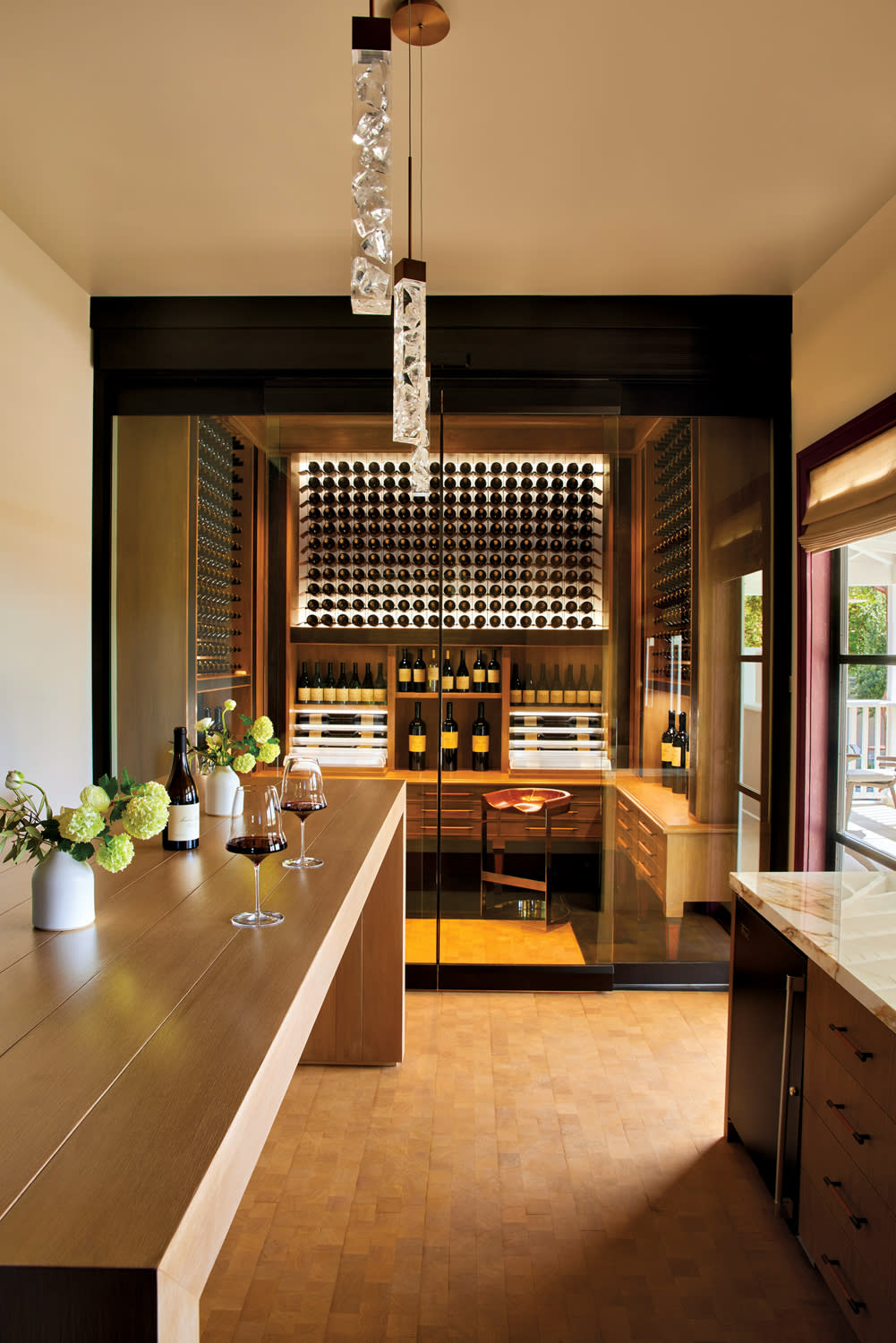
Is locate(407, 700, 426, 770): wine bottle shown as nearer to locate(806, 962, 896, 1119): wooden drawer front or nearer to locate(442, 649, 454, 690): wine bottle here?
locate(442, 649, 454, 690): wine bottle

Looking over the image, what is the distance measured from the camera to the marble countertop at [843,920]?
5.48 ft

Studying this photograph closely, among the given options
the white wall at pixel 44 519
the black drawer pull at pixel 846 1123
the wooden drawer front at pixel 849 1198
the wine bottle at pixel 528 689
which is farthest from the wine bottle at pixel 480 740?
the black drawer pull at pixel 846 1123

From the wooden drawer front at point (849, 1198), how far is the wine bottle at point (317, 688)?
2.49m

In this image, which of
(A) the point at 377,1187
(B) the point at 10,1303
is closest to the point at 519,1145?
(A) the point at 377,1187

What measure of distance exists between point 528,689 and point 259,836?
2.39m

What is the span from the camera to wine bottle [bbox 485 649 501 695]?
3826 millimetres

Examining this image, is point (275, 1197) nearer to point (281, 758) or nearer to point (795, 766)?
point (281, 758)

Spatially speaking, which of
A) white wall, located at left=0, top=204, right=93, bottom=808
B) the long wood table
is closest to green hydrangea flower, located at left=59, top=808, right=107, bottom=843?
the long wood table

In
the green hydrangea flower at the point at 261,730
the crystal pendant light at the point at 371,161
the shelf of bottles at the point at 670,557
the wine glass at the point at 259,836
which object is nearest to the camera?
the crystal pendant light at the point at 371,161

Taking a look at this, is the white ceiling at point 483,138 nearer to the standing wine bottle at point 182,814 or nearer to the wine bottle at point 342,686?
the wine bottle at point 342,686

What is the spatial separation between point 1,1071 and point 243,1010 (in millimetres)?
294

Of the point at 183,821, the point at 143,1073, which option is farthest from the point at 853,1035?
the point at 183,821

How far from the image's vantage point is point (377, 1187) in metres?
2.30

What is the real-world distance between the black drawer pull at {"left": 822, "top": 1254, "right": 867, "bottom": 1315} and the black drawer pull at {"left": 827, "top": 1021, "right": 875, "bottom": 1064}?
0.45 metres
